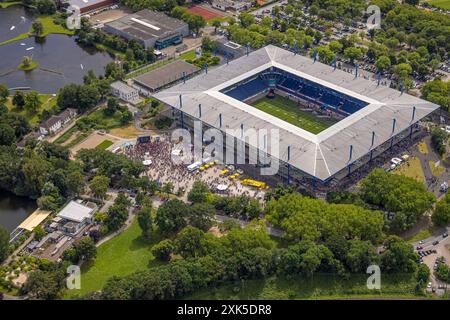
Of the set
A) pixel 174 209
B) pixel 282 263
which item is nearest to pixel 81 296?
pixel 174 209

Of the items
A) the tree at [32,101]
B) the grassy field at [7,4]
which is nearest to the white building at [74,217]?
the tree at [32,101]

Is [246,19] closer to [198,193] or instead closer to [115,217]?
[198,193]

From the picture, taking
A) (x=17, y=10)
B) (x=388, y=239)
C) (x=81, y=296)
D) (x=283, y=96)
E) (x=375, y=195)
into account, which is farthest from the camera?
(x=17, y=10)

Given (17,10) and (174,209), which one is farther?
(17,10)

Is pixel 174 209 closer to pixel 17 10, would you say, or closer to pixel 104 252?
pixel 104 252

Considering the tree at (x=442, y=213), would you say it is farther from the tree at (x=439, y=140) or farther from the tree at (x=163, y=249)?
the tree at (x=163, y=249)

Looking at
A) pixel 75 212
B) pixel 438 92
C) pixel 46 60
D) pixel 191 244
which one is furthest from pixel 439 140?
pixel 46 60

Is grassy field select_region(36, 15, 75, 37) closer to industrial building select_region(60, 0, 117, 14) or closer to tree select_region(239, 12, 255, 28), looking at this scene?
industrial building select_region(60, 0, 117, 14)
